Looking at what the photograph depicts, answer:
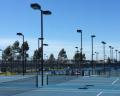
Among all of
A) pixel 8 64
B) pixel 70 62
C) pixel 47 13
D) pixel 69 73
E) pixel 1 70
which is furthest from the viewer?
pixel 70 62

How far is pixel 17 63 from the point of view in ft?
267

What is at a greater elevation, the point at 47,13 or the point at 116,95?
the point at 47,13

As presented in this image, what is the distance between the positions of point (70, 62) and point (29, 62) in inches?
905

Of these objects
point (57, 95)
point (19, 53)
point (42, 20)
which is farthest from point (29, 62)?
point (57, 95)

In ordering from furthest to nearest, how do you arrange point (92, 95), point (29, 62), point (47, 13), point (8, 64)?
point (29, 62), point (8, 64), point (47, 13), point (92, 95)

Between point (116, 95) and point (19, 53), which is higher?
point (19, 53)

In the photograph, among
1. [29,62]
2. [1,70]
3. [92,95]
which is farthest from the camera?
[29,62]

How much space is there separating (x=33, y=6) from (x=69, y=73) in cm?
3109

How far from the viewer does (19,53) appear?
9162 centimetres

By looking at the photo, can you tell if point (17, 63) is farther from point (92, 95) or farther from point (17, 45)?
point (92, 95)

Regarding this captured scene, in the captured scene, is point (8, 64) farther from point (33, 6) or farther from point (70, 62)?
point (33, 6)

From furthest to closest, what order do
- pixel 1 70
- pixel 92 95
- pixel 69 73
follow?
pixel 1 70 < pixel 69 73 < pixel 92 95

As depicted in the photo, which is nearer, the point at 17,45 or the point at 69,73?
the point at 69,73

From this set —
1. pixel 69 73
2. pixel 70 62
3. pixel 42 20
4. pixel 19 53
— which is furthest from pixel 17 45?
pixel 42 20
